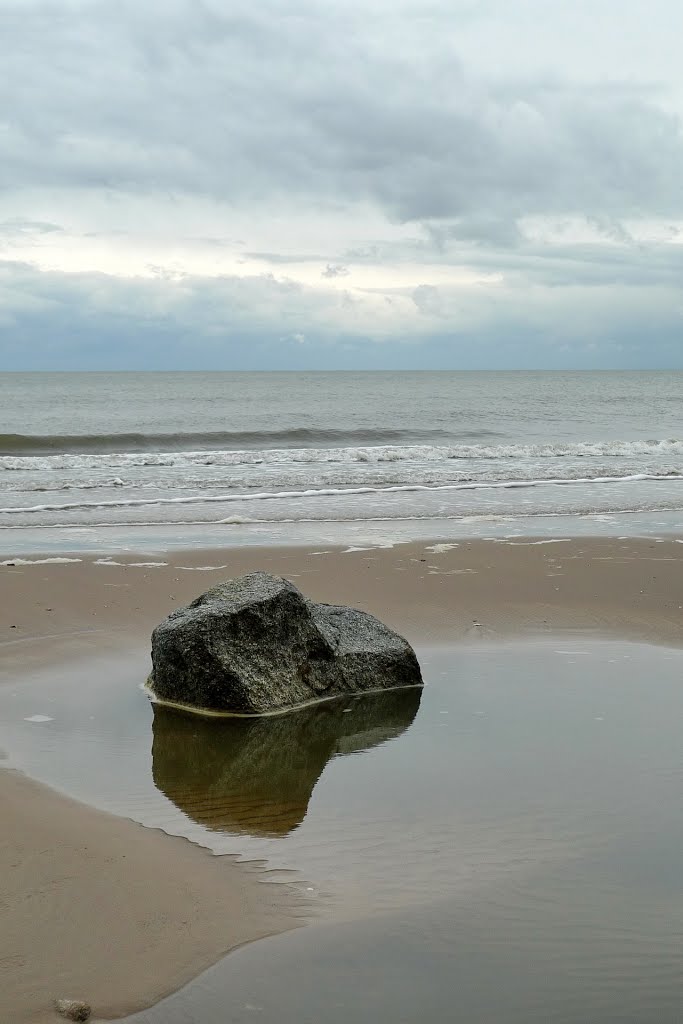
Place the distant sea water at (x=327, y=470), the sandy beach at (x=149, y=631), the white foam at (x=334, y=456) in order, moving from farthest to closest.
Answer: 1. the white foam at (x=334, y=456)
2. the distant sea water at (x=327, y=470)
3. the sandy beach at (x=149, y=631)

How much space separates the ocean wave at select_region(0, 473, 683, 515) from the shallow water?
8908mm

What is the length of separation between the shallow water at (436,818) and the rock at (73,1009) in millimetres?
154

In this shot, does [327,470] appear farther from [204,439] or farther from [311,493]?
[204,439]

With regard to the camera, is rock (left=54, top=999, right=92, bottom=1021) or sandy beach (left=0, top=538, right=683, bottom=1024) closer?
rock (left=54, top=999, right=92, bottom=1021)

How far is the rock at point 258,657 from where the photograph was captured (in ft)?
18.8

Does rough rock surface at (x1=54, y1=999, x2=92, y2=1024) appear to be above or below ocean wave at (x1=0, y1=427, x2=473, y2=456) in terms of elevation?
below

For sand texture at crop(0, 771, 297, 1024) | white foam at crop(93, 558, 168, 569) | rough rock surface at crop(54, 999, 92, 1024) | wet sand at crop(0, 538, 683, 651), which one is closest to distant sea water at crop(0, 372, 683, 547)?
wet sand at crop(0, 538, 683, 651)

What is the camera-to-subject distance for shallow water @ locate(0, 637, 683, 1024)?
2.97 metres

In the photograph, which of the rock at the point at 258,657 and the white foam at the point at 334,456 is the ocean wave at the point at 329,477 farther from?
the rock at the point at 258,657

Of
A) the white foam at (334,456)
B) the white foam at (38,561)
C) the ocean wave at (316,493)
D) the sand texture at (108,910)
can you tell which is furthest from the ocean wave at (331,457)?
the sand texture at (108,910)

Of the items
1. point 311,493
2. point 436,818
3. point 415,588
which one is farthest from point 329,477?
point 436,818

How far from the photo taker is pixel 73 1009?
2783mm

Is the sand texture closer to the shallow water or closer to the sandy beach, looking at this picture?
the sandy beach

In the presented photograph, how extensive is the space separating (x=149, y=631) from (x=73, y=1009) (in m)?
4.84
